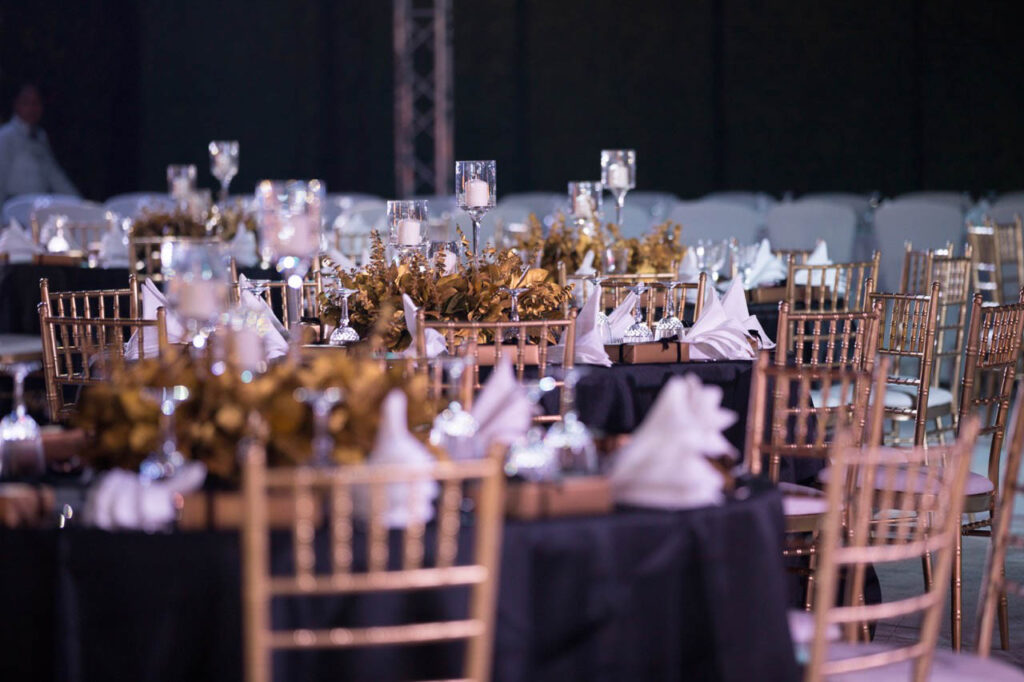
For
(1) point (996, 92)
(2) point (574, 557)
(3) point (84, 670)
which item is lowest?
(3) point (84, 670)

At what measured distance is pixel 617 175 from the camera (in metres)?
7.30

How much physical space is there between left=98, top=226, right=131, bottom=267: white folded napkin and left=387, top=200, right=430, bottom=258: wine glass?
3.22 m

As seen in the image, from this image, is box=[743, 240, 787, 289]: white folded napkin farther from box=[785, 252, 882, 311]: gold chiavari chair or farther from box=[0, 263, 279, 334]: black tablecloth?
box=[0, 263, 279, 334]: black tablecloth

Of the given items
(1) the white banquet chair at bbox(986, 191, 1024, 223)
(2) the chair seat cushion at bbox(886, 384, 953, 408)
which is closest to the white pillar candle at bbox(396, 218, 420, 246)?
(2) the chair seat cushion at bbox(886, 384, 953, 408)

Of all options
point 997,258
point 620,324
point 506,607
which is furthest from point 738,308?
point 997,258

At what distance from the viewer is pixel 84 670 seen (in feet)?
8.77

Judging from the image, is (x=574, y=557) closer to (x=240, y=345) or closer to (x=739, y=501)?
(x=739, y=501)

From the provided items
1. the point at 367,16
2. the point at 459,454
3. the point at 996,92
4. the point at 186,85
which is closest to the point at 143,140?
the point at 186,85

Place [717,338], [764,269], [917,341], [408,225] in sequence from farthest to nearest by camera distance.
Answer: [764,269] → [917,341] → [408,225] → [717,338]

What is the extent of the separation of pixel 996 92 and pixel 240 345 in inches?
435

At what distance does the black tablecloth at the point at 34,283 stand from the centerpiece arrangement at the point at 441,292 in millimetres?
2856

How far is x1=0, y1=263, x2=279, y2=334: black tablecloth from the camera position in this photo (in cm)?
777

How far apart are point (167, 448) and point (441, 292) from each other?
7.40ft

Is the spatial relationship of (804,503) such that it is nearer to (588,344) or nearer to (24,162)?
(588,344)
